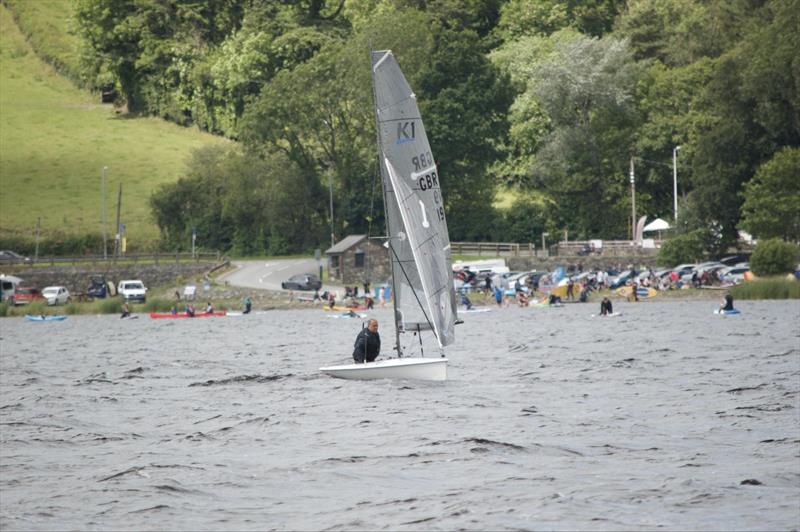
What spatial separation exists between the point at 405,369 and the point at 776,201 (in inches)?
2122

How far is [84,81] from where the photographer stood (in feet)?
528

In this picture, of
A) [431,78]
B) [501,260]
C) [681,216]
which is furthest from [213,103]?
[681,216]

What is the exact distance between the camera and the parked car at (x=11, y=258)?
10394cm

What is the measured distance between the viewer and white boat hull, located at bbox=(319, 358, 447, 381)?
34.5 metres

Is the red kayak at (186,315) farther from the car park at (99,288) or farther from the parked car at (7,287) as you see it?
the parked car at (7,287)

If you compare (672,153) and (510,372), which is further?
(672,153)

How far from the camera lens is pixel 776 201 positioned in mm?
84125

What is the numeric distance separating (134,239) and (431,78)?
25739 millimetres

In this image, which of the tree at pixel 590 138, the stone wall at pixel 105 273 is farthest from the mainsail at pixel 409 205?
the tree at pixel 590 138

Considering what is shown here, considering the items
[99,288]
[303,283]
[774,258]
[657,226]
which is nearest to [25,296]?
[99,288]

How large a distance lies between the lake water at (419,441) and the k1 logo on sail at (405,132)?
563cm

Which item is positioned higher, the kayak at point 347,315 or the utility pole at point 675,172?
the utility pole at point 675,172

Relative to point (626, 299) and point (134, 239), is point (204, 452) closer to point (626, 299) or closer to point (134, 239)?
point (626, 299)

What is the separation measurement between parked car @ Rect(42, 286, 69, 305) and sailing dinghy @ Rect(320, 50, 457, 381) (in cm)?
6220
